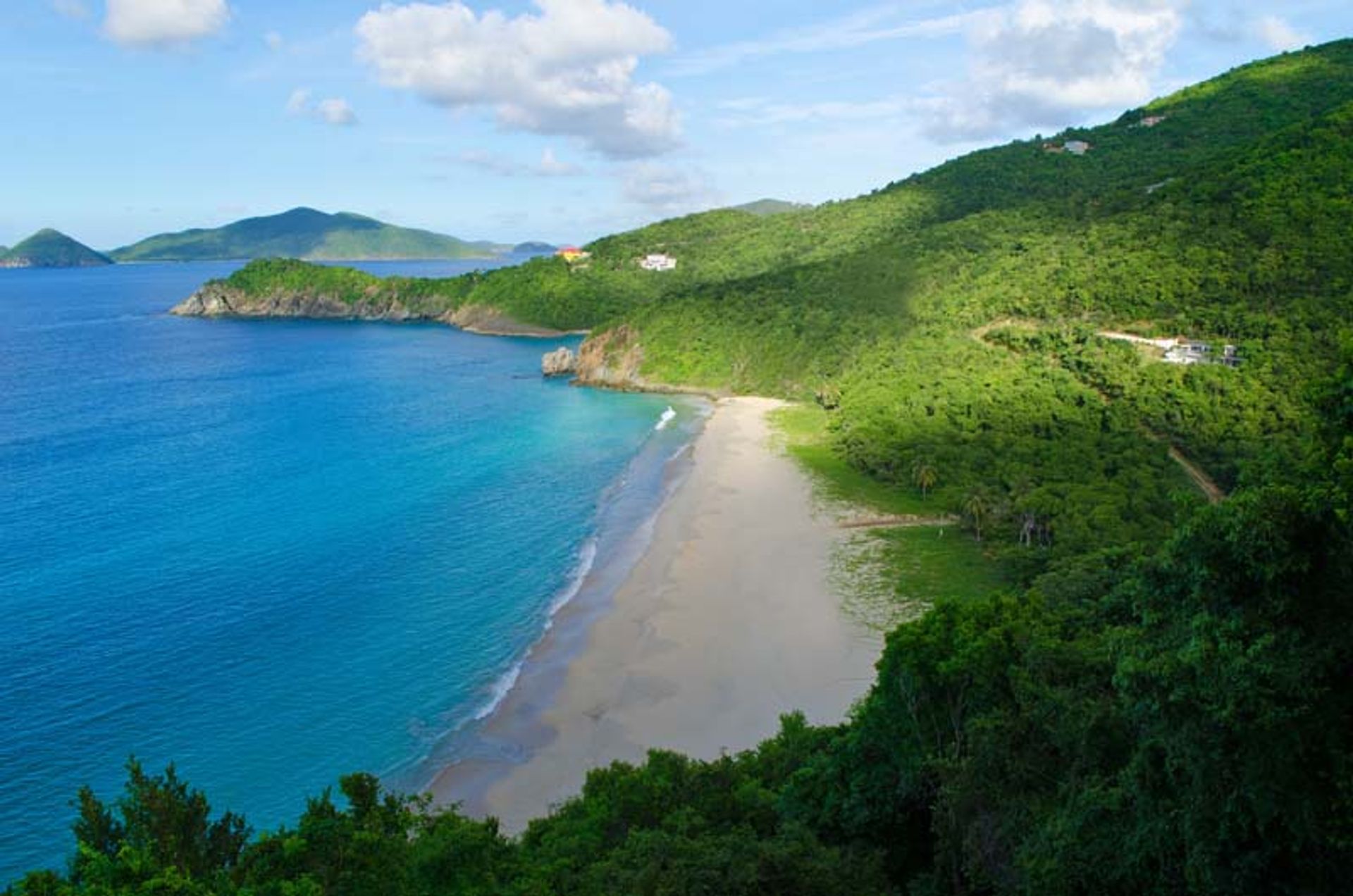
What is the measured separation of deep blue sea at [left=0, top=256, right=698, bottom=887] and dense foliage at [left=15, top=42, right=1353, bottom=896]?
5.81 metres

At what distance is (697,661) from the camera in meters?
35.4

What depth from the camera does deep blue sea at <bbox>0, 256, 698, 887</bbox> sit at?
97.6ft

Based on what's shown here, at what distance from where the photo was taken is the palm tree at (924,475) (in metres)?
53.5

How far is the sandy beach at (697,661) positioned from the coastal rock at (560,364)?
181 ft

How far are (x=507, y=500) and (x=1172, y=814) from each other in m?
48.8

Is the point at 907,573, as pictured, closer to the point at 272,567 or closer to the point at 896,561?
the point at 896,561

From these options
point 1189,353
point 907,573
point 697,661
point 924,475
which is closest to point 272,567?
point 697,661

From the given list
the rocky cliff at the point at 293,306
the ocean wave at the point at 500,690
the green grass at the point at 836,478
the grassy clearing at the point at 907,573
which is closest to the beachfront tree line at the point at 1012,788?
the ocean wave at the point at 500,690

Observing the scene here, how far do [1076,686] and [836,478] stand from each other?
4217 centimetres

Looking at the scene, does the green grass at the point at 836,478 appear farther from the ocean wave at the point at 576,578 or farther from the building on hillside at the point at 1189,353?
the building on hillside at the point at 1189,353

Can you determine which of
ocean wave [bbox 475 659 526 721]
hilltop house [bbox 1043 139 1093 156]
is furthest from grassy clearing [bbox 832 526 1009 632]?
hilltop house [bbox 1043 139 1093 156]

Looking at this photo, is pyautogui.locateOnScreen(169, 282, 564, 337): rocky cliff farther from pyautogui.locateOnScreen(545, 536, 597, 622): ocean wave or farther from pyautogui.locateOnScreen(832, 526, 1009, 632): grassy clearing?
pyautogui.locateOnScreen(832, 526, 1009, 632): grassy clearing

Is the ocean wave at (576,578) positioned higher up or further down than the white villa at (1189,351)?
further down

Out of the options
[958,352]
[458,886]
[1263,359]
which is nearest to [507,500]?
[958,352]
